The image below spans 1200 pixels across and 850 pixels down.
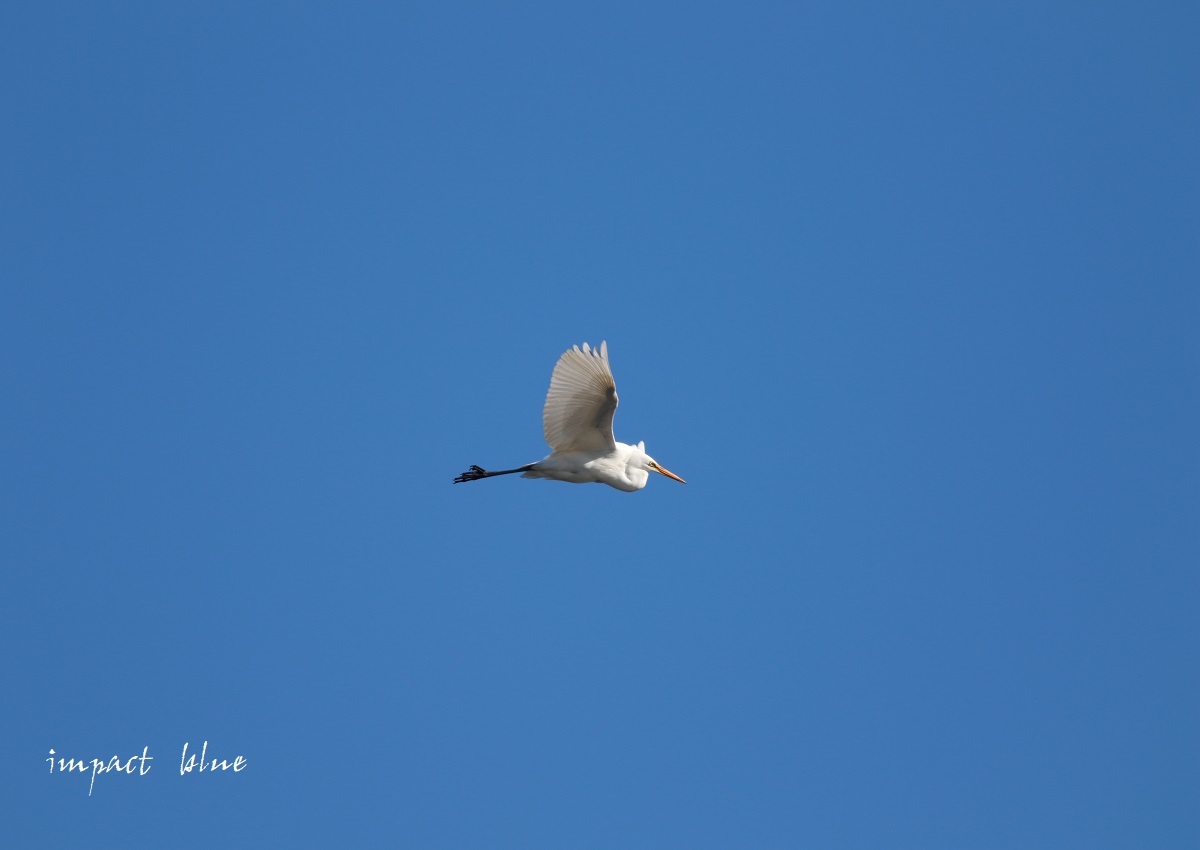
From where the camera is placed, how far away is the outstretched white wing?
10547 millimetres

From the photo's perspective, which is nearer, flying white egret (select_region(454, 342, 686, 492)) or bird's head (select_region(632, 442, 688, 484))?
flying white egret (select_region(454, 342, 686, 492))

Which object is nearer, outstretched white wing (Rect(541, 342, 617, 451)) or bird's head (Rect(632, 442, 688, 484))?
outstretched white wing (Rect(541, 342, 617, 451))

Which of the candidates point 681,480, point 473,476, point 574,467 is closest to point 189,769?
point 473,476

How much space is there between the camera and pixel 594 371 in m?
10.6

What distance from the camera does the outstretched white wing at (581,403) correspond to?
1055 centimetres

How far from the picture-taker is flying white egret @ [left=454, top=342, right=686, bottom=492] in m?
10.7

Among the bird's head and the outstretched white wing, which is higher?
the bird's head

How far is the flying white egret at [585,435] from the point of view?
10672 millimetres

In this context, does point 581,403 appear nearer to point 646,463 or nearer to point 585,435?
point 585,435

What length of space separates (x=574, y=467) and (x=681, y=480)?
1807 mm

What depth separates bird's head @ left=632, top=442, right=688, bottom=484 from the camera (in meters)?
12.5

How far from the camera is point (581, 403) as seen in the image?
11.0 m

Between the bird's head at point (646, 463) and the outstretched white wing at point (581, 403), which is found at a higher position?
the bird's head at point (646, 463)

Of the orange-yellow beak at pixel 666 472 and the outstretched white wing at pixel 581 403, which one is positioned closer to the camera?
the outstretched white wing at pixel 581 403
